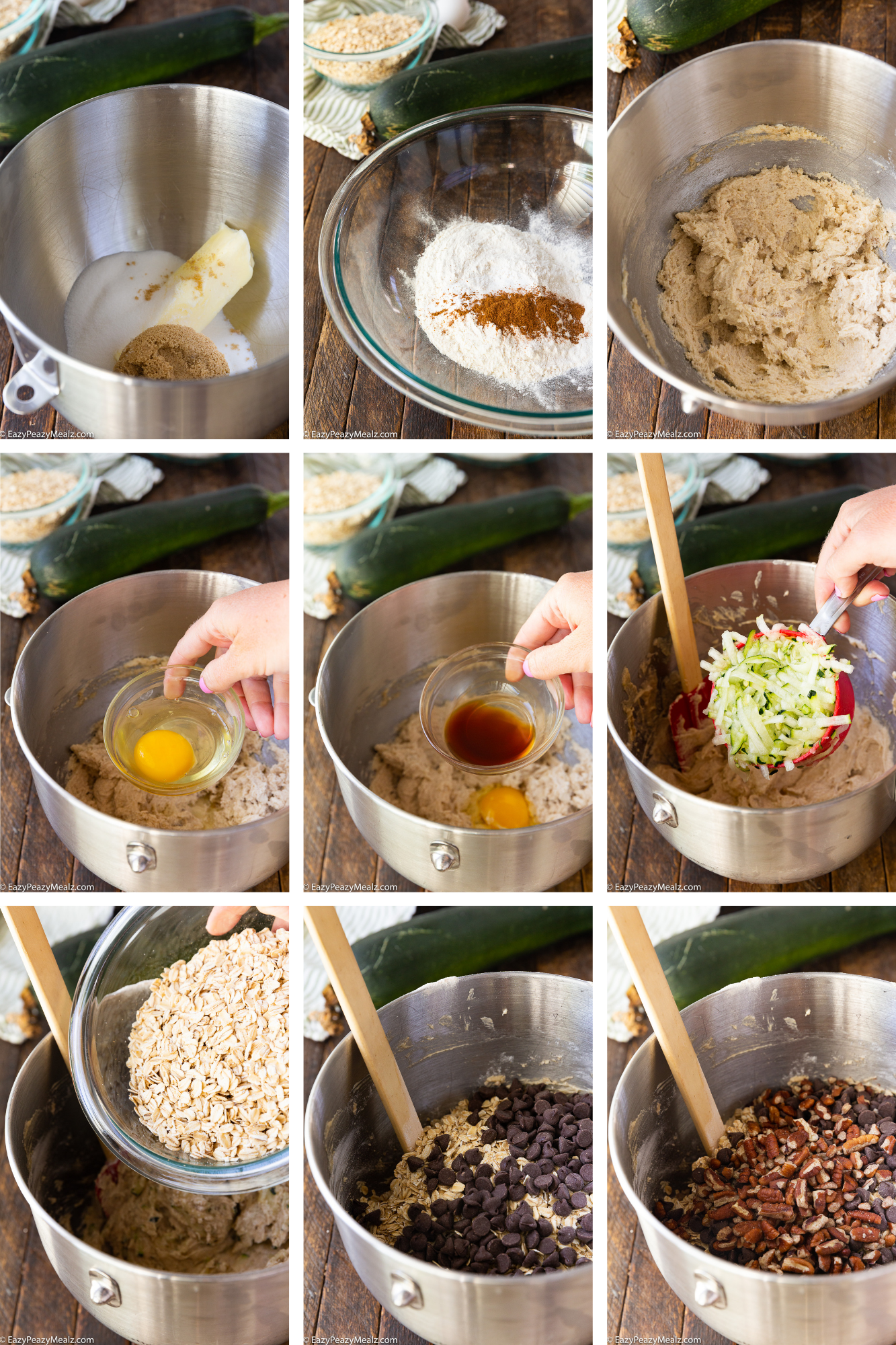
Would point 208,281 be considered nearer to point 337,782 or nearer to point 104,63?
point 104,63

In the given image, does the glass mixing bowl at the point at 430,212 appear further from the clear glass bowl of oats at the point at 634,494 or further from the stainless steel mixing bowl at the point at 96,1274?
the stainless steel mixing bowl at the point at 96,1274

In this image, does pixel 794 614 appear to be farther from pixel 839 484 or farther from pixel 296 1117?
pixel 296 1117

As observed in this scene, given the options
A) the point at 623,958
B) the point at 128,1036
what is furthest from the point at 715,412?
the point at 128,1036

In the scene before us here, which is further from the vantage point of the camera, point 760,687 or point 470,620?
point 470,620

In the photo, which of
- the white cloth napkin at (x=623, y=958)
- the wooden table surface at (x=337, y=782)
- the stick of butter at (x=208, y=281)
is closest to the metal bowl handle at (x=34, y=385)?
the stick of butter at (x=208, y=281)

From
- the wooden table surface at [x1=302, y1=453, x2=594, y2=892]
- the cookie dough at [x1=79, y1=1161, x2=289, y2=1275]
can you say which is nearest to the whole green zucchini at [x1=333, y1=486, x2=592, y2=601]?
the wooden table surface at [x1=302, y1=453, x2=594, y2=892]

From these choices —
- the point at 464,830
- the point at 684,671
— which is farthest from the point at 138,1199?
the point at 684,671
